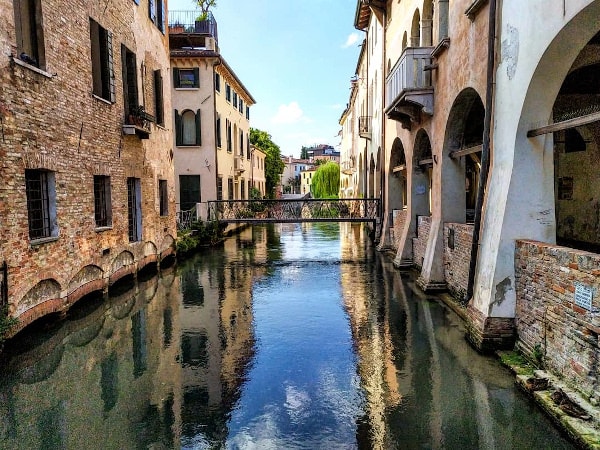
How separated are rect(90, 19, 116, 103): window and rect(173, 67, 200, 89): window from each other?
35.9 ft

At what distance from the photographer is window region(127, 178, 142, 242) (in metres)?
13.6

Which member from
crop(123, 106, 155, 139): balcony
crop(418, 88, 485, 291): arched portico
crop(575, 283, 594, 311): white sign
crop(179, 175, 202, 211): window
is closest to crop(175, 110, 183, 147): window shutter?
crop(179, 175, 202, 211): window

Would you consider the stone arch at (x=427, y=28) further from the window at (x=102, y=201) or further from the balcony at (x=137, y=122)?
the window at (x=102, y=201)

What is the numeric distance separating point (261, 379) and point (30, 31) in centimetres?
773

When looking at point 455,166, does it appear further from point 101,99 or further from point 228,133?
point 228,133

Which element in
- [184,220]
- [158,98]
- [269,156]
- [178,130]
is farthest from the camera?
[269,156]

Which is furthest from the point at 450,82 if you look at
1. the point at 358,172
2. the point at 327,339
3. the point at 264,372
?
the point at 358,172

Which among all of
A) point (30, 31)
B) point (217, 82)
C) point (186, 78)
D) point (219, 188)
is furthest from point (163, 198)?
point (217, 82)

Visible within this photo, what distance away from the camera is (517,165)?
6.63 metres

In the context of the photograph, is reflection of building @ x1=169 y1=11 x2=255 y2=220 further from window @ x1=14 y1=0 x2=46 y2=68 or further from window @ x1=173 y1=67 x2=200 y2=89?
window @ x1=14 y1=0 x2=46 y2=68

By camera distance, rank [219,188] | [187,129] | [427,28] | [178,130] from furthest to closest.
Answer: [219,188] < [187,129] < [178,130] < [427,28]

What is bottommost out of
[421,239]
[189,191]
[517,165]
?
[421,239]

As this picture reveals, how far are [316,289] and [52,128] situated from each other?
7.26m

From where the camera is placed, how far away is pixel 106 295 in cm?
1113
